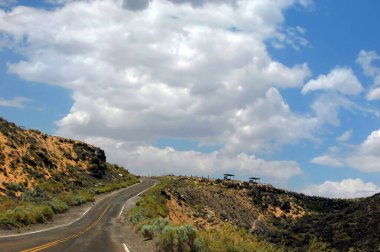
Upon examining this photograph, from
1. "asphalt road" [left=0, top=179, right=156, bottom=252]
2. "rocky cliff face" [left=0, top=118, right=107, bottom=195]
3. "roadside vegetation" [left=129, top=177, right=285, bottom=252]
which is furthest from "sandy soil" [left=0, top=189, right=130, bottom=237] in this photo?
"rocky cliff face" [left=0, top=118, right=107, bottom=195]

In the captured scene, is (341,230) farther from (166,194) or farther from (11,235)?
(166,194)

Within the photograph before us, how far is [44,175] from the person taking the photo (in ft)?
202

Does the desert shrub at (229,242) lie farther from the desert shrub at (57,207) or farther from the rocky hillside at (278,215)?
the desert shrub at (57,207)

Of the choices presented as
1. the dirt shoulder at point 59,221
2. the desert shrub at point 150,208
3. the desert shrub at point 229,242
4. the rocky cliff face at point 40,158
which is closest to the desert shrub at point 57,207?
the dirt shoulder at point 59,221

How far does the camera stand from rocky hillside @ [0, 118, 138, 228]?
36.4 m

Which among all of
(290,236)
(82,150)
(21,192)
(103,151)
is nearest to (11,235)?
(290,236)

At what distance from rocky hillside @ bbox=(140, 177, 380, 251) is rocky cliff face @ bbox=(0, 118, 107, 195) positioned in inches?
664

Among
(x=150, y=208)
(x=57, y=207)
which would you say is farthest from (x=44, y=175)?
(x=57, y=207)

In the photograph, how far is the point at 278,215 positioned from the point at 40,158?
149 feet

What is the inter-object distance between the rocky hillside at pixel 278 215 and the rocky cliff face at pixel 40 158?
16.9 meters

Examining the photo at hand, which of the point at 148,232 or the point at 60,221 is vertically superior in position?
the point at 148,232

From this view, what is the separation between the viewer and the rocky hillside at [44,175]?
36378 millimetres

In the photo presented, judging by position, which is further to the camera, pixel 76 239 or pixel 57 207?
pixel 57 207

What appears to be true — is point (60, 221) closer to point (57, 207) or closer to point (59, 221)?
point (59, 221)
